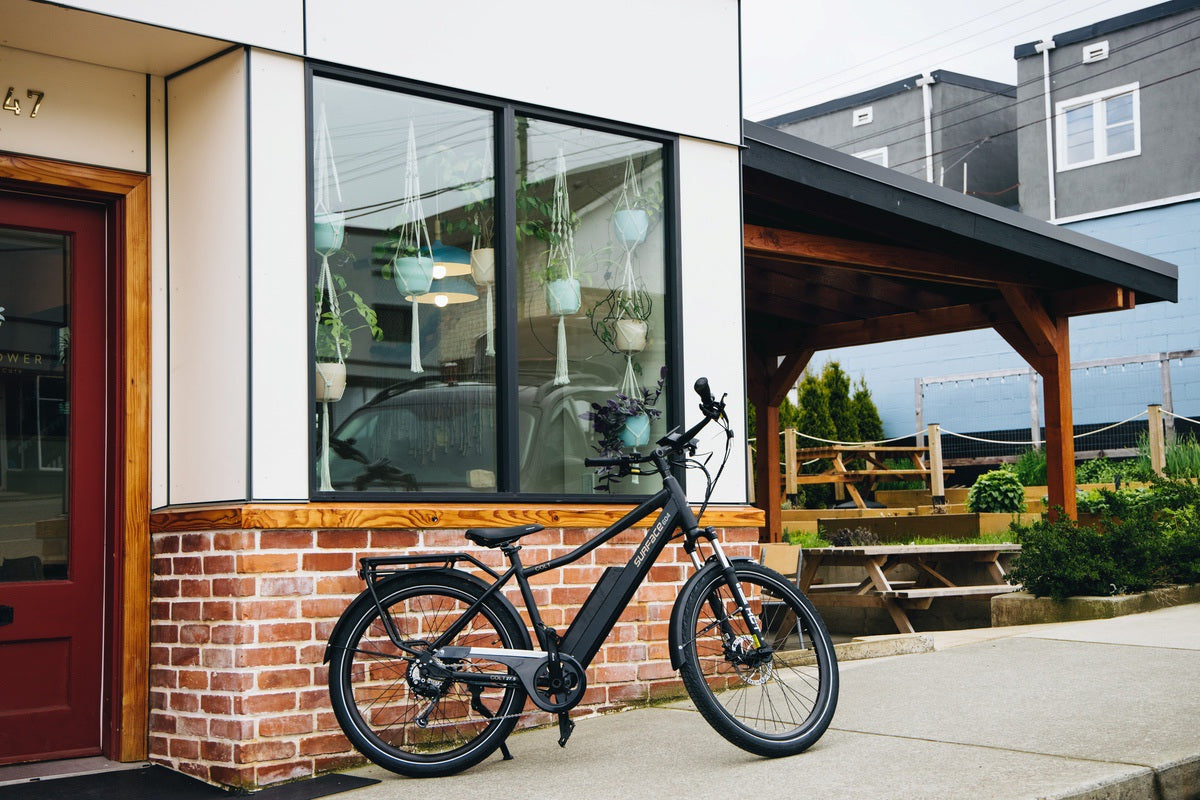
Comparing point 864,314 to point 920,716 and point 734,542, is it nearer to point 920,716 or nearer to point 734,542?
point 734,542

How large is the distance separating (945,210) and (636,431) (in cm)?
322

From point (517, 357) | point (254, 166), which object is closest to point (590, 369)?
point (517, 357)

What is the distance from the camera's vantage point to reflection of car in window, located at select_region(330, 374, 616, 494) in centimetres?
478

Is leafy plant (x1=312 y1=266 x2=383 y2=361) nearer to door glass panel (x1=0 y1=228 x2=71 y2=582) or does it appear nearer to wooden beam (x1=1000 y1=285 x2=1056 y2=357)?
door glass panel (x1=0 y1=228 x2=71 y2=582)

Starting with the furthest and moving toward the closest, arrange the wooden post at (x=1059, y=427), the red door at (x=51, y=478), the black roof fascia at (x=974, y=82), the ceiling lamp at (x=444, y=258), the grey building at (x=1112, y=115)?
1. the black roof fascia at (x=974, y=82)
2. the grey building at (x=1112, y=115)
3. the wooden post at (x=1059, y=427)
4. the ceiling lamp at (x=444, y=258)
5. the red door at (x=51, y=478)

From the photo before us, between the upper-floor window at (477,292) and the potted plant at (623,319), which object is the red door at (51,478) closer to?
the upper-floor window at (477,292)

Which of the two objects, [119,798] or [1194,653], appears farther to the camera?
[1194,653]

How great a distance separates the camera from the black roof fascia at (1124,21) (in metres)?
19.5

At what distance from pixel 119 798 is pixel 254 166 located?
2.26 meters

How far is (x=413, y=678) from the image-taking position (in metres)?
4.23

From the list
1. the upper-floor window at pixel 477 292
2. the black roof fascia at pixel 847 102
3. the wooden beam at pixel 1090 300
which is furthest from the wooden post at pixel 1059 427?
the black roof fascia at pixel 847 102

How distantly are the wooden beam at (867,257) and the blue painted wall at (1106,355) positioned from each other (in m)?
11.1

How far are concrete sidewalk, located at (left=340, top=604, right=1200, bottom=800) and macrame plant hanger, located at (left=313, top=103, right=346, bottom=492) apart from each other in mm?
1303

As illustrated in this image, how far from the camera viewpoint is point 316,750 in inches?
173
